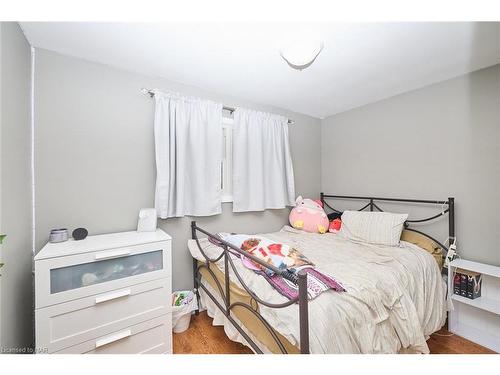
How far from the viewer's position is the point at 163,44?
1.47 meters

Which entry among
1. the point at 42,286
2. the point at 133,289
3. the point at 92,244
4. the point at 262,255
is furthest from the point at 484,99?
the point at 42,286

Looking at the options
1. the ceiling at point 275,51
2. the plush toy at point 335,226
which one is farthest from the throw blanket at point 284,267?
the ceiling at point 275,51

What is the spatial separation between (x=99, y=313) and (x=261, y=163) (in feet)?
6.16

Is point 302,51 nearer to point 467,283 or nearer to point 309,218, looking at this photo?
point 309,218

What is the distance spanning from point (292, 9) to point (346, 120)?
232 cm

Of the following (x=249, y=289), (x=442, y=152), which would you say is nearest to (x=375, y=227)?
(x=442, y=152)

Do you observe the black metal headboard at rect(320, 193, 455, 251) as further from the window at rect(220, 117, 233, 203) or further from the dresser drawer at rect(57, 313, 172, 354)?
the dresser drawer at rect(57, 313, 172, 354)

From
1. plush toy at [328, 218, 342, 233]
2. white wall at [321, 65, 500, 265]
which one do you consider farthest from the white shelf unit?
plush toy at [328, 218, 342, 233]

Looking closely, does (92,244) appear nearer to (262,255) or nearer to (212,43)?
(262,255)

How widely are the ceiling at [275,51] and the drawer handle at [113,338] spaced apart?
6.25ft

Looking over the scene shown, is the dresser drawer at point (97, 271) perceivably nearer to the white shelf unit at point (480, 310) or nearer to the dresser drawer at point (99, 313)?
the dresser drawer at point (99, 313)

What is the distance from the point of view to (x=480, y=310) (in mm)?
1740

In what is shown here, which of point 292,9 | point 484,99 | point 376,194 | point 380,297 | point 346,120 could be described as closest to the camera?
→ point 292,9

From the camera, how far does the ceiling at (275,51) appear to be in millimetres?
1319
